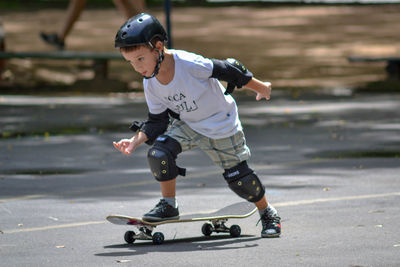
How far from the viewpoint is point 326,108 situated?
1736 cm

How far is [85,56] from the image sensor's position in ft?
67.1

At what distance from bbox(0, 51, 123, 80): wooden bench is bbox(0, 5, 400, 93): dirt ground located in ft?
2.91

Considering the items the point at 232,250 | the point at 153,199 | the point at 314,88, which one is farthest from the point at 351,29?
the point at 232,250

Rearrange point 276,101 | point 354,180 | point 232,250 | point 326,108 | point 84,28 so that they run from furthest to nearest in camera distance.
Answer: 1. point 84,28
2. point 276,101
3. point 326,108
4. point 354,180
5. point 232,250

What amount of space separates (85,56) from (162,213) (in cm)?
1377

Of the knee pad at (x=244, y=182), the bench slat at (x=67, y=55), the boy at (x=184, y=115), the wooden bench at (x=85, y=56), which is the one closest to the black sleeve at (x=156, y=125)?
the boy at (x=184, y=115)

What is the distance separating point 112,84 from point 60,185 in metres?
11.9

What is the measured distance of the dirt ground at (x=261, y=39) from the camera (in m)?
23.3

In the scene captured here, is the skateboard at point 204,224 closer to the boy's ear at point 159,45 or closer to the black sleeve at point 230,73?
the black sleeve at point 230,73

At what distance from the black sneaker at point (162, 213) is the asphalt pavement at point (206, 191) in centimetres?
17

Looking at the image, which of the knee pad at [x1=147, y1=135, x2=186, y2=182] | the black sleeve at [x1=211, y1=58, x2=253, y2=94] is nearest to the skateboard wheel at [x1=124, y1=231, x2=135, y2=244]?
the knee pad at [x1=147, y1=135, x2=186, y2=182]

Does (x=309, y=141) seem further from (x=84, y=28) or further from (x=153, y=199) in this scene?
(x=84, y=28)

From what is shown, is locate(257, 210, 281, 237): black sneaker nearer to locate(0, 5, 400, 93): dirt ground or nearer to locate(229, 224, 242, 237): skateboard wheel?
locate(229, 224, 242, 237): skateboard wheel

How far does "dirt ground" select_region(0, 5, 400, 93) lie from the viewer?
2330cm
